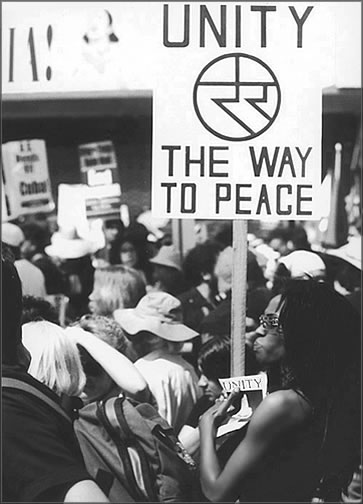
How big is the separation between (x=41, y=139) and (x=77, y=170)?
0.58 feet

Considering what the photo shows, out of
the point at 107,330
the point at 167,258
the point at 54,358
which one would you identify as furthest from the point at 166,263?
the point at 54,358

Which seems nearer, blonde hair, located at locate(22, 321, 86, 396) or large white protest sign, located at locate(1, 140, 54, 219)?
blonde hair, located at locate(22, 321, 86, 396)

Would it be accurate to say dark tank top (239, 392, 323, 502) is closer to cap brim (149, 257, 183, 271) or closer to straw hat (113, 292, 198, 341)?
straw hat (113, 292, 198, 341)

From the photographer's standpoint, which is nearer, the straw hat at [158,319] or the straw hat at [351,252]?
the straw hat at [158,319]

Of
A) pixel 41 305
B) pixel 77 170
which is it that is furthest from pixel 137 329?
pixel 77 170

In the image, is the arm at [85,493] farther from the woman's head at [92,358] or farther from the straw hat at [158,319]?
the straw hat at [158,319]

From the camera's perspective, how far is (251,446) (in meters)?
3.02

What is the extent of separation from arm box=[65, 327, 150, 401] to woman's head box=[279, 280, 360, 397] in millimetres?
419

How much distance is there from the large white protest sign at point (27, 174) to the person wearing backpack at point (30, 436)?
13.4 inches

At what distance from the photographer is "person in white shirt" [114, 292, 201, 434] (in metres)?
3.06

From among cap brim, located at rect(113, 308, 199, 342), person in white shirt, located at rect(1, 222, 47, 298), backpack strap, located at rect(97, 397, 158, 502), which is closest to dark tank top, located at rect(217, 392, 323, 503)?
backpack strap, located at rect(97, 397, 158, 502)

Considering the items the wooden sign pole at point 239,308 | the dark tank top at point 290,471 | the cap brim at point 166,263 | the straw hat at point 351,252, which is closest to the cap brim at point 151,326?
the wooden sign pole at point 239,308

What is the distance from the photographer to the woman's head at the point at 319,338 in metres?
3.01

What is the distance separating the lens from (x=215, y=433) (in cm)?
303
